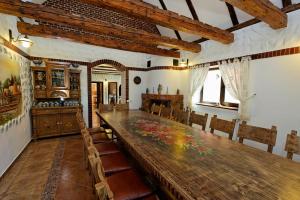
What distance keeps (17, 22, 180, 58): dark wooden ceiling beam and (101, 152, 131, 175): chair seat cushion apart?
10.0ft

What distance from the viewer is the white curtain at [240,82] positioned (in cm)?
317

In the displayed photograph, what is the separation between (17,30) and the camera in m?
3.35

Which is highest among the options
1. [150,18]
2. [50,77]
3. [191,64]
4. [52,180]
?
[150,18]

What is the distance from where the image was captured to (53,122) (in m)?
4.22

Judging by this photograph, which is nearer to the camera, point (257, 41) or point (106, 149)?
point (106, 149)

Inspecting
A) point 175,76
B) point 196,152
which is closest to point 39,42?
point 175,76

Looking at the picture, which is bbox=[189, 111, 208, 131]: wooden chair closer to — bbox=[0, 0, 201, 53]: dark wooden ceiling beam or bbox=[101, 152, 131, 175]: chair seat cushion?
bbox=[101, 152, 131, 175]: chair seat cushion

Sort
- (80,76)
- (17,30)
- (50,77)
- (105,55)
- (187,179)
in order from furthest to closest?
(105,55)
(80,76)
(50,77)
(17,30)
(187,179)

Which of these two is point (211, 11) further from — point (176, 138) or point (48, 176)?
point (48, 176)

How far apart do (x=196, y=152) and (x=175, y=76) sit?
12.9 feet

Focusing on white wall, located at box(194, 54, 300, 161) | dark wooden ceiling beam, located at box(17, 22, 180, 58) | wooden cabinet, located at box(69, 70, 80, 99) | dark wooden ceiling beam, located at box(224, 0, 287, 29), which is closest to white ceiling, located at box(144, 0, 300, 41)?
dark wooden ceiling beam, located at box(224, 0, 287, 29)

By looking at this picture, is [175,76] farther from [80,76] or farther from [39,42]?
[39,42]

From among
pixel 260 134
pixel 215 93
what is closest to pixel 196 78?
pixel 215 93

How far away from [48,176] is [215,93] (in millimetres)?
3909
